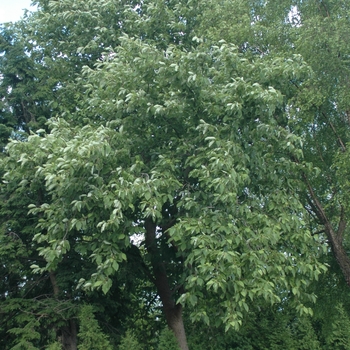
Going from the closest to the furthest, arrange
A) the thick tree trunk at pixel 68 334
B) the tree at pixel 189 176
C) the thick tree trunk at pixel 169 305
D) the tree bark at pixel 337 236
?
the tree at pixel 189 176 < the thick tree trunk at pixel 68 334 < the tree bark at pixel 337 236 < the thick tree trunk at pixel 169 305

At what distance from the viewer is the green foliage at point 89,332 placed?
8992 millimetres

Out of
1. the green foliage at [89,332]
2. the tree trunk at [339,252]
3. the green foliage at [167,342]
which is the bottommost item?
the green foliage at [167,342]

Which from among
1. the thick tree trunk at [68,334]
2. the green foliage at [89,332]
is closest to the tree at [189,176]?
the green foliage at [89,332]

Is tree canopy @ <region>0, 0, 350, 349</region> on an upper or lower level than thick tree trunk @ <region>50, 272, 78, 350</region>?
upper

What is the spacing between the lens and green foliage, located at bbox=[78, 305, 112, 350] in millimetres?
8992

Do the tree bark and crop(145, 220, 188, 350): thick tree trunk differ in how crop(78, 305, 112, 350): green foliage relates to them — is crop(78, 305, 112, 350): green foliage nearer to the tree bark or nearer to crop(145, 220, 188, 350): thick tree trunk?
crop(145, 220, 188, 350): thick tree trunk

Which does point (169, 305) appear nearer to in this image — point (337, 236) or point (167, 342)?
point (167, 342)

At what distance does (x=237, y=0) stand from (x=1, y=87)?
16.9 ft

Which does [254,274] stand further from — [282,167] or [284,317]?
[284,317]

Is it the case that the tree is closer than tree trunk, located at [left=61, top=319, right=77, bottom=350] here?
Yes

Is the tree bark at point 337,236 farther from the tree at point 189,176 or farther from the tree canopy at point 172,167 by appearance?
the tree at point 189,176

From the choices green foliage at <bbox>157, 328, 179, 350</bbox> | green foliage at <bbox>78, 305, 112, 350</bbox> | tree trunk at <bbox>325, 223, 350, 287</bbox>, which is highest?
tree trunk at <bbox>325, 223, 350, 287</bbox>

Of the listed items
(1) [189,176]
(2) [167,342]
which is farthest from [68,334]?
(1) [189,176]

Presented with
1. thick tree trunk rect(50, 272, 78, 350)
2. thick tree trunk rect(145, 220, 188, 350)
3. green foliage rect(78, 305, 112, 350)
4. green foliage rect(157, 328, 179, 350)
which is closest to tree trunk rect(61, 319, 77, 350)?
thick tree trunk rect(50, 272, 78, 350)
